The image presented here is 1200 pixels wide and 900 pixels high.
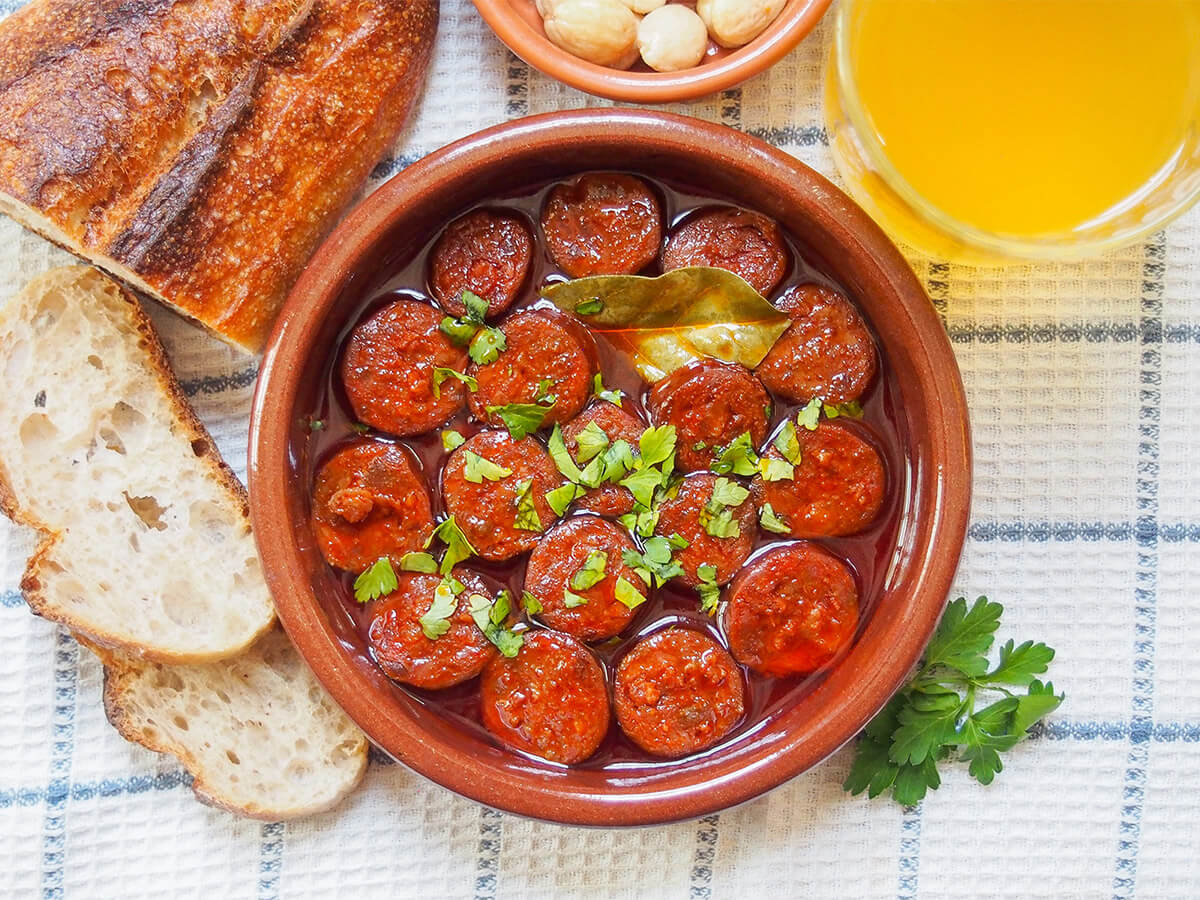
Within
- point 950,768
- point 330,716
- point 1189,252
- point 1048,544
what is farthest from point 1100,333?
point 330,716

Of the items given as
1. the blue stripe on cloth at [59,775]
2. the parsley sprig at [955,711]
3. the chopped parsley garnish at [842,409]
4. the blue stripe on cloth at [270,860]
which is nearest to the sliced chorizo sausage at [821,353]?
the chopped parsley garnish at [842,409]

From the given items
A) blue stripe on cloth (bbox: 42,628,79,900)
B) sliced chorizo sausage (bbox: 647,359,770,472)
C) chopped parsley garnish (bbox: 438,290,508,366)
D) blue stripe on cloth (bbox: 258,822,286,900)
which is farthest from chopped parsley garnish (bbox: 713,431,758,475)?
blue stripe on cloth (bbox: 42,628,79,900)

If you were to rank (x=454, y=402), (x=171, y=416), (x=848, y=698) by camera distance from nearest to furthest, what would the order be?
(x=848, y=698) → (x=454, y=402) → (x=171, y=416)

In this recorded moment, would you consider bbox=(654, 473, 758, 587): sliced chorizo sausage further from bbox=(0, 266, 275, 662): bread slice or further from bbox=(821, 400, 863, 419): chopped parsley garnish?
bbox=(0, 266, 275, 662): bread slice

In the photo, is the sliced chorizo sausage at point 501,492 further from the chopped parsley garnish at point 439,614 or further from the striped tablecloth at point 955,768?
the striped tablecloth at point 955,768

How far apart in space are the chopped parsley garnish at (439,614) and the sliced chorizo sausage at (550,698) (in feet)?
0.39

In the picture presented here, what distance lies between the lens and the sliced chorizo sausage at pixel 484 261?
6.98 ft

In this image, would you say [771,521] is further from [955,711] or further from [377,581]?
[377,581]

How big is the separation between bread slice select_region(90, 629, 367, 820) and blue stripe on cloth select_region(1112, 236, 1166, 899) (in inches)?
61.6

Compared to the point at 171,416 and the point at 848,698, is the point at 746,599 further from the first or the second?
the point at 171,416

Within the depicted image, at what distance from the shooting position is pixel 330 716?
241 centimetres

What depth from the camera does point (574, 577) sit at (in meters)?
2.10

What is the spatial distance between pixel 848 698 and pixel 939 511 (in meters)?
0.35

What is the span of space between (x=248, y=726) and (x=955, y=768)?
4.72ft
